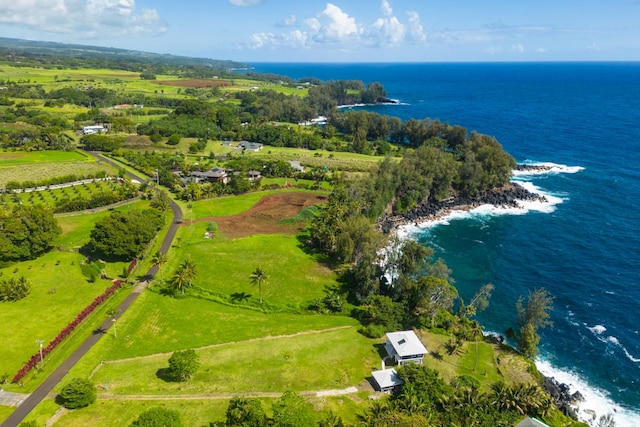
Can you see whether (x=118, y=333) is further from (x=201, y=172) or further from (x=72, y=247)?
(x=201, y=172)

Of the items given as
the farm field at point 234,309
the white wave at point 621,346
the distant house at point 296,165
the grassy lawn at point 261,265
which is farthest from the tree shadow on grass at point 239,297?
the distant house at point 296,165

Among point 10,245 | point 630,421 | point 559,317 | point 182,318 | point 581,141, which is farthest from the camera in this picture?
point 581,141

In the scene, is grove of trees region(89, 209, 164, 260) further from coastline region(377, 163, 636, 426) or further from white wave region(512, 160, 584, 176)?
white wave region(512, 160, 584, 176)

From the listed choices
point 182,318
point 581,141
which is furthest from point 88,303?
point 581,141

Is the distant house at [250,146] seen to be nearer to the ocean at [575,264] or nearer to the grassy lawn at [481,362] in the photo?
the ocean at [575,264]

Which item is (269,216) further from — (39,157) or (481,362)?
(39,157)

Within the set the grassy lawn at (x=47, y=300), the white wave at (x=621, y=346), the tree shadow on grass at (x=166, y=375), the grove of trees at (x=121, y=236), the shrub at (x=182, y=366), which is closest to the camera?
the shrub at (x=182, y=366)
